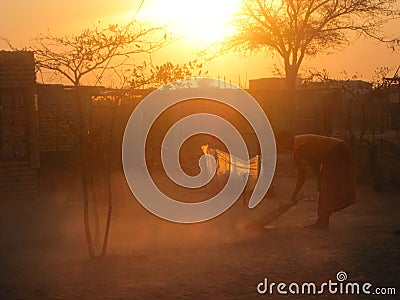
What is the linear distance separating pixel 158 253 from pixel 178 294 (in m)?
2.22

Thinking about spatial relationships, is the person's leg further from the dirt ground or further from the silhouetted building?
the silhouetted building

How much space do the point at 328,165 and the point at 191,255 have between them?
2.51m

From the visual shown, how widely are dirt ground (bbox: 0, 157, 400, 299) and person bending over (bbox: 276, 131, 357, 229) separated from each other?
40 cm

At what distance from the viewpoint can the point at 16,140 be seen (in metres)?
15.1

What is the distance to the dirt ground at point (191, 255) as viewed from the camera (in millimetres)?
7125

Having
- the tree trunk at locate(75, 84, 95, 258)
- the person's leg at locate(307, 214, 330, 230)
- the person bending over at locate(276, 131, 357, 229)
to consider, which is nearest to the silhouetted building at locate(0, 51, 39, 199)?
the tree trunk at locate(75, 84, 95, 258)

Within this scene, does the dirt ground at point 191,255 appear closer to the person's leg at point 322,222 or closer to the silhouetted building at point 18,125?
the person's leg at point 322,222

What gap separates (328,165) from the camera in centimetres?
1013

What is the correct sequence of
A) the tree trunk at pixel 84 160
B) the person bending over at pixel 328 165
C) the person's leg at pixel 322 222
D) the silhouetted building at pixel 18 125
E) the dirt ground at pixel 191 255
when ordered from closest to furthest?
the dirt ground at pixel 191 255 → the tree trunk at pixel 84 160 → the person bending over at pixel 328 165 → the person's leg at pixel 322 222 → the silhouetted building at pixel 18 125

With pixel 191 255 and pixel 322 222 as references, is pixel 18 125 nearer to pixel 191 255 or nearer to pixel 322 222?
pixel 322 222

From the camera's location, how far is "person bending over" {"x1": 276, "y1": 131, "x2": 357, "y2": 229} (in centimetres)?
1009

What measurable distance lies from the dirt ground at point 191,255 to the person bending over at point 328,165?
0.40 m

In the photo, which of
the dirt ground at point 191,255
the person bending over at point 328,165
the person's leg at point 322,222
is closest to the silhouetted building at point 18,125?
the dirt ground at point 191,255

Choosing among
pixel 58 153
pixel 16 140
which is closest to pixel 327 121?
pixel 58 153
